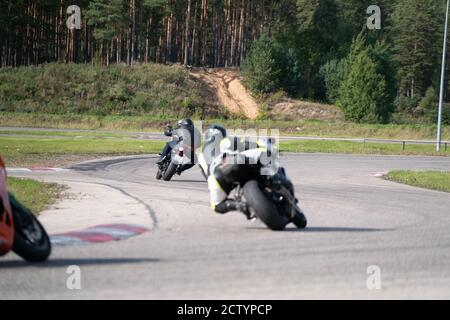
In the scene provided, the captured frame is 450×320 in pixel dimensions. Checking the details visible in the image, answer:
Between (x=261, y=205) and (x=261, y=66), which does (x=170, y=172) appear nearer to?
(x=261, y=205)

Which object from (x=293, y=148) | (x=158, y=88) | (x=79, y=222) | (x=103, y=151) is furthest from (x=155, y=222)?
(x=158, y=88)

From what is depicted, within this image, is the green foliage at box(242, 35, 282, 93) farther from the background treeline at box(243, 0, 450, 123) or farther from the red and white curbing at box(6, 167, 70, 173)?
the red and white curbing at box(6, 167, 70, 173)

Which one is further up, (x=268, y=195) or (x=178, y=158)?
(x=268, y=195)

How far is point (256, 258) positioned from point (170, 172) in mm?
12128

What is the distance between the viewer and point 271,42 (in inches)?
2940

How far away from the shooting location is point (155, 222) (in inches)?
450

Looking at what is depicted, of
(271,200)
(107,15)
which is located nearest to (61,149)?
(271,200)

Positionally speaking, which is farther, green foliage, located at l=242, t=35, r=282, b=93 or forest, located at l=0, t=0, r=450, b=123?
green foliage, located at l=242, t=35, r=282, b=93

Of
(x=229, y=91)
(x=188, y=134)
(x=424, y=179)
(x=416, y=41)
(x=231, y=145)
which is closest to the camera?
(x=231, y=145)

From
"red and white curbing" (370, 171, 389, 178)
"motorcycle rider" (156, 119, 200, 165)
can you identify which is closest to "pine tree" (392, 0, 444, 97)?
"red and white curbing" (370, 171, 389, 178)

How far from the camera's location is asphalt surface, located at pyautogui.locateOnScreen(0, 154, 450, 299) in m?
6.91

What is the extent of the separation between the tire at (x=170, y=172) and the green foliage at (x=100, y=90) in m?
45.1

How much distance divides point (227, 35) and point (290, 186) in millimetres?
73820

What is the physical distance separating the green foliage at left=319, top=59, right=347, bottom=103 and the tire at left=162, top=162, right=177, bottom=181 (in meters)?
59.3
